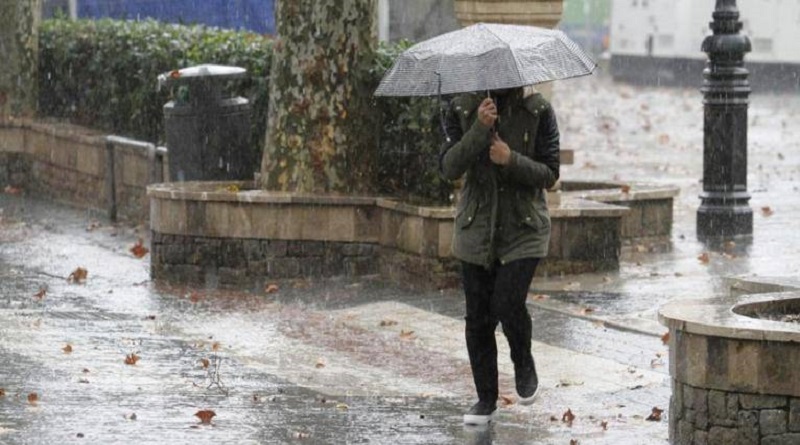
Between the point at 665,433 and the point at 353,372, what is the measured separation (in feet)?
7.08

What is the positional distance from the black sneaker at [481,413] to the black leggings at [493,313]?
3 cm

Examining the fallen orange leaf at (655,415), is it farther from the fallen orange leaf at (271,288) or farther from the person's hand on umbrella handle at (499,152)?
the fallen orange leaf at (271,288)

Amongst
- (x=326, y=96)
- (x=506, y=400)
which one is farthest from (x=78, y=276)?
(x=506, y=400)

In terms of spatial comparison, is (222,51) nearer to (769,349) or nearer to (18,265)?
(18,265)

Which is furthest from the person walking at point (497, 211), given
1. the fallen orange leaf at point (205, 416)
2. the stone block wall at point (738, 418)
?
the fallen orange leaf at point (205, 416)

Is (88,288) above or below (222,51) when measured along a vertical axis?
below

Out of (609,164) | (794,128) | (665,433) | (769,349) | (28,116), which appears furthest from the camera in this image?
(794,128)

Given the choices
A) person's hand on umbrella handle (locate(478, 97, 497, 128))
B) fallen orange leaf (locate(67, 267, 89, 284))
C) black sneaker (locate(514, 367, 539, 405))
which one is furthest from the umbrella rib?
fallen orange leaf (locate(67, 267, 89, 284))

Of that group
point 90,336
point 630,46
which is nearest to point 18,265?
point 90,336

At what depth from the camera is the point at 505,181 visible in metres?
8.50

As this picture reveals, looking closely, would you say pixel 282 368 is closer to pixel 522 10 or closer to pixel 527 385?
pixel 527 385

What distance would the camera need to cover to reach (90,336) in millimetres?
11133

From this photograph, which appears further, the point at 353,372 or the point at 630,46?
the point at 630,46

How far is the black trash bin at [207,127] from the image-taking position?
1473 cm
